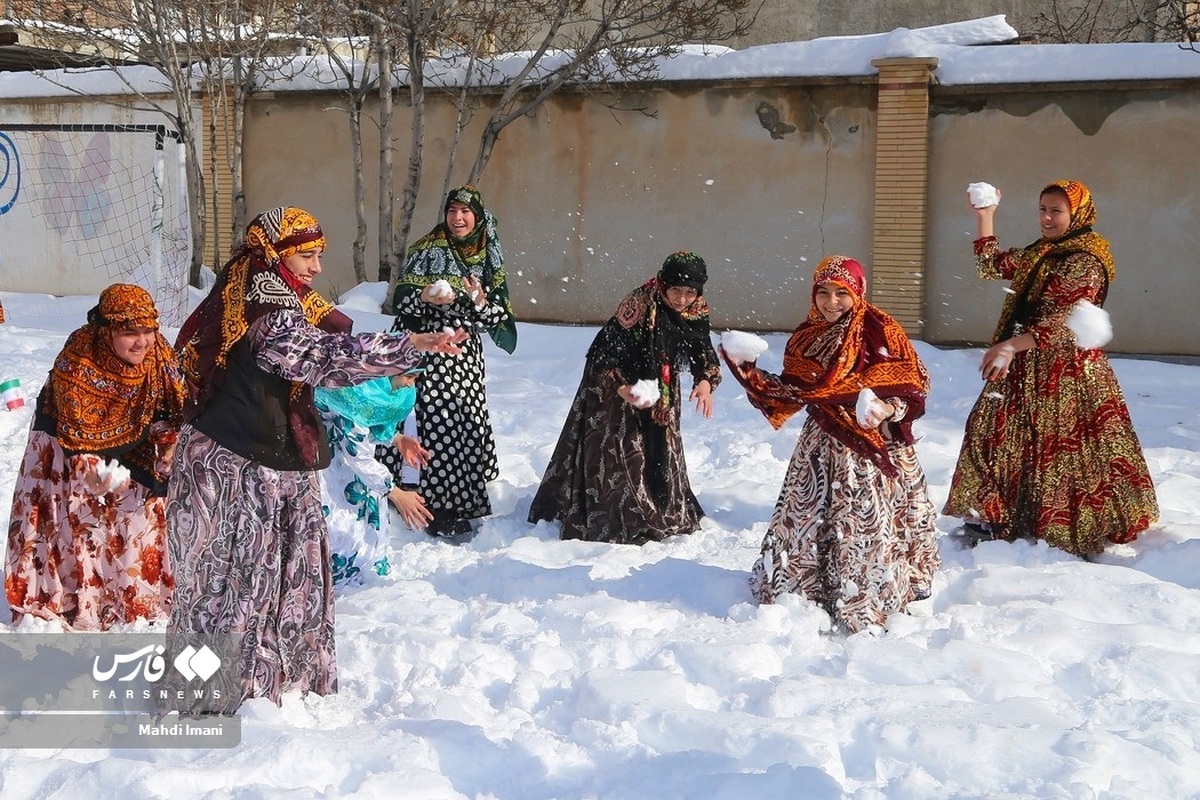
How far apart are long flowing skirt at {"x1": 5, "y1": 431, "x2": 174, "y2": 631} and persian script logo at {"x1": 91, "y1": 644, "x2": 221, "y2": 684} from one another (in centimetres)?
54

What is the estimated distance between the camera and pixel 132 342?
14.7ft

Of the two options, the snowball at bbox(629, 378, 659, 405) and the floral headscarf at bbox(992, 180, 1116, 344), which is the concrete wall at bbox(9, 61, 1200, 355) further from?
the snowball at bbox(629, 378, 659, 405)

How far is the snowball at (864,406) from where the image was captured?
4.36m

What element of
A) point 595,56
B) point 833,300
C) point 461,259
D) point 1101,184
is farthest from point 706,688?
point 595,56

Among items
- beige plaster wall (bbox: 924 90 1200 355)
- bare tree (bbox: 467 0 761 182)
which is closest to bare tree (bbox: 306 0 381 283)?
bare tree (bbox: 467 0 761 182)

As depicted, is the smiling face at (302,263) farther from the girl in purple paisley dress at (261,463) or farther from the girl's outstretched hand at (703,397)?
the girl's outstretched hand at (703,397)

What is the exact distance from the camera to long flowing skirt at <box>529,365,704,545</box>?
19.4 feet

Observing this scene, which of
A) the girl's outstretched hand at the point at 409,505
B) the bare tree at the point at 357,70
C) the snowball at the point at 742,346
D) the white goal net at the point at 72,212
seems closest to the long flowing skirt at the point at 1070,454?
the snowball at the point at 742,346

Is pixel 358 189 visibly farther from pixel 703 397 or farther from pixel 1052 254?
pixel 1052 254

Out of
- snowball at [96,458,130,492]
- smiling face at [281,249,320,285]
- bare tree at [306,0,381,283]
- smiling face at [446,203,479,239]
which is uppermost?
bare tree at [306,0,381,283]

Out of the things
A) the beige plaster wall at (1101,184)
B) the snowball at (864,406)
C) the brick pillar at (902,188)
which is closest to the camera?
the snowball at (864,406)

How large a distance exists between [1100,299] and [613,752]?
3.10m

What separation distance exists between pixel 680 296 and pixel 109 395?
2.34 metres

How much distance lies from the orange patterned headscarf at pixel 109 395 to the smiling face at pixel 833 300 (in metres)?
2.20
